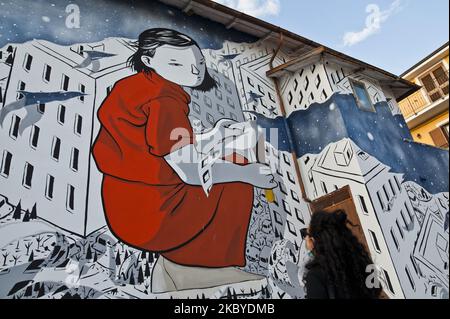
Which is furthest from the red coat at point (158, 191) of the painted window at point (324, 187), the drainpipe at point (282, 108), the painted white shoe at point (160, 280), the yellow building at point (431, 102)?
the yellow building at point (431, 102)

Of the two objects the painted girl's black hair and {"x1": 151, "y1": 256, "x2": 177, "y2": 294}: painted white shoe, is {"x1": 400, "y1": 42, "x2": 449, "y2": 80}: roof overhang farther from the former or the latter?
{"x1": 151, "y1": 256, "x2": 177, "y2": 294}: painted white shoe

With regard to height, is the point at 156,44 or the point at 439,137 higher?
the point at 439,137

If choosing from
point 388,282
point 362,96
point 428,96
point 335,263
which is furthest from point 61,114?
point 428,96

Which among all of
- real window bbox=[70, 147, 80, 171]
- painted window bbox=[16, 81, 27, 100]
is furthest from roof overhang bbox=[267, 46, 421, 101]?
painted window bbox=[16, 81, 27, 100]

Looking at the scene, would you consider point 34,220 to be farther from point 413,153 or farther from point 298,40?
point 413,153

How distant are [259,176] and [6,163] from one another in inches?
170

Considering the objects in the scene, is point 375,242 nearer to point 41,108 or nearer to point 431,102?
point 41,108

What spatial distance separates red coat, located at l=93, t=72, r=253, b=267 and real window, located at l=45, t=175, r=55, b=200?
694 mm

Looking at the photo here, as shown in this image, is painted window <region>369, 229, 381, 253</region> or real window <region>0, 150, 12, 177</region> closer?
real window <region>0, 150, 12, 177</region>

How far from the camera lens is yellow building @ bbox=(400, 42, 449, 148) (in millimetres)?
16875

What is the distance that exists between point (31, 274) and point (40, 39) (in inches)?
142

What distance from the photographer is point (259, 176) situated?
23.3 feet

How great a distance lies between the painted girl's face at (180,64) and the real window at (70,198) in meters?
2.90

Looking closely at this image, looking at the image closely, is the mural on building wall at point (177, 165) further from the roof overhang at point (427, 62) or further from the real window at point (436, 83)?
the roof overhang at point (427, 62)
